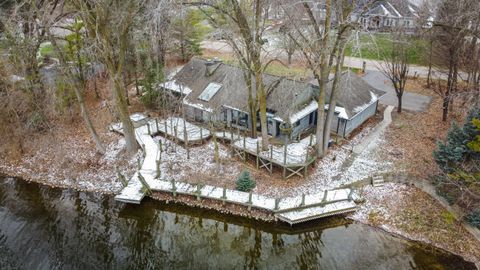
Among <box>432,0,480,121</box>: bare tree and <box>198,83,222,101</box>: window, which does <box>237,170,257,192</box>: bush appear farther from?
<box>432,0,480,121</box>: bare tree

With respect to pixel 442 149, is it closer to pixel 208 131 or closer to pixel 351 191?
pixel 351 191

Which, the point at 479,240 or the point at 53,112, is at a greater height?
the point at 53,112

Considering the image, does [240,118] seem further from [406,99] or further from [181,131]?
[406,99]

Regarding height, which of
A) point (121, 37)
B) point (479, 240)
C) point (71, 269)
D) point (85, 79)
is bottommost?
point (71, 269)

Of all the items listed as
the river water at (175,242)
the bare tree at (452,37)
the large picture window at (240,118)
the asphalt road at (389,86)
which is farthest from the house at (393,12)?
the river water at (175,242)

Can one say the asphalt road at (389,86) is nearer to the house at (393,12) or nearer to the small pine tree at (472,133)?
the house at (393,12)

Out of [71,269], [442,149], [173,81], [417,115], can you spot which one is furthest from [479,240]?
[173,81]
